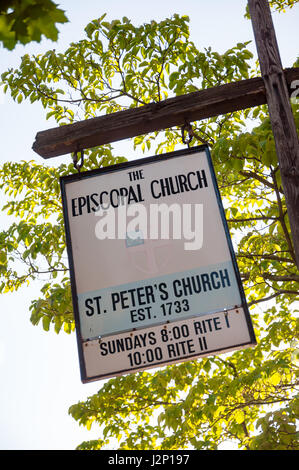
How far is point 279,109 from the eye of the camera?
10.9ft

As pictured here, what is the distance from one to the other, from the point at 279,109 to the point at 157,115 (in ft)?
2.81

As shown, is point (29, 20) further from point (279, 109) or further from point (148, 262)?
point (279, 109)

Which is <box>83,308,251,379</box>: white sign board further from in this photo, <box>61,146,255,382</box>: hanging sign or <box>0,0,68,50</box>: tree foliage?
<box>0,0,68,50</box>: tree foliage

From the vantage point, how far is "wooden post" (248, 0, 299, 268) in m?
3.17

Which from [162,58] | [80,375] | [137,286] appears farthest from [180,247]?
[162,58]

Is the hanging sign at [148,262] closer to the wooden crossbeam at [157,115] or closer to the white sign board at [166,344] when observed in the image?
the white sign board at [166,344]

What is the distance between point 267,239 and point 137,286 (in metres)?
3.55

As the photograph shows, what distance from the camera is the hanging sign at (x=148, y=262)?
271 centimetres

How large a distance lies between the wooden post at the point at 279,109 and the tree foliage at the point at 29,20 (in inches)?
71.1

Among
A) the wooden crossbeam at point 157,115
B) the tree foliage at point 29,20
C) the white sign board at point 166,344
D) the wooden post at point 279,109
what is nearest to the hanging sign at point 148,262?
the white sign board at point 166,344

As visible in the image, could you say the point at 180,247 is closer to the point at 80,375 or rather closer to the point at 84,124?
the point at 80,375
